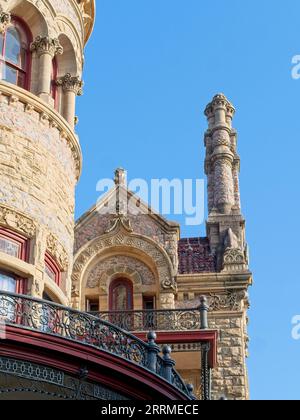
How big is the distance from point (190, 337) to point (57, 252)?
525 centimetres

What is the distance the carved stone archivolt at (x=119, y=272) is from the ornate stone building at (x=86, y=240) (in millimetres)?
31

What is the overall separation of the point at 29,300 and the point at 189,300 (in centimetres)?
1130

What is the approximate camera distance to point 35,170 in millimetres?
19719

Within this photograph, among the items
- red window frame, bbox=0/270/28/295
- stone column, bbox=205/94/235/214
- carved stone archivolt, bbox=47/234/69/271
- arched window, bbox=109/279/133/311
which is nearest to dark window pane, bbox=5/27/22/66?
carved stone archivolt, bbox=47/234/69/271

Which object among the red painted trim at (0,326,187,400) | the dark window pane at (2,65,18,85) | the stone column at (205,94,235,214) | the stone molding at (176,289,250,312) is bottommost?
the red painted trim at (0,326,187,400)

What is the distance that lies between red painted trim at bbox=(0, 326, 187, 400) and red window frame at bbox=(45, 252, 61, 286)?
12.5 ft

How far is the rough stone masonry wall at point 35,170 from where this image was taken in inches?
753

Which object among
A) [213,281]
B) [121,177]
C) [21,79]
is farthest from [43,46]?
[213,281]

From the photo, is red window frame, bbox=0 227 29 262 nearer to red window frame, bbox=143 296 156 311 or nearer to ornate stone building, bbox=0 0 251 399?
ornate stone building, bbox=0 0 251 399

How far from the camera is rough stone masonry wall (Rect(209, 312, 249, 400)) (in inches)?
1014

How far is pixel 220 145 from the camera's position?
32.0 m

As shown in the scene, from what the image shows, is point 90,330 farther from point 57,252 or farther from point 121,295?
point 121,295

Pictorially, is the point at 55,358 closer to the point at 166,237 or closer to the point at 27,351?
the point at 27,351
